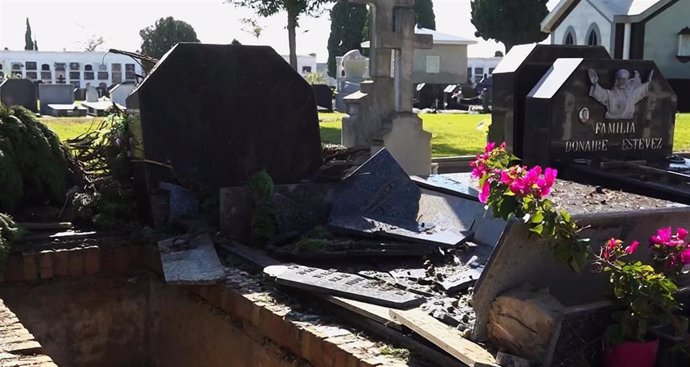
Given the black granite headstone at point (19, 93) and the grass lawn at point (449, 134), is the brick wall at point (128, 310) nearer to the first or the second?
the grass lawn at point (449, 134)

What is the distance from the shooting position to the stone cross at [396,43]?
10.5 meters

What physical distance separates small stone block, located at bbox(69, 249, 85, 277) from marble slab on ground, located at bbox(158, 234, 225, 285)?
56 centimetres

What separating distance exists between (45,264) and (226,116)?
1783 mm

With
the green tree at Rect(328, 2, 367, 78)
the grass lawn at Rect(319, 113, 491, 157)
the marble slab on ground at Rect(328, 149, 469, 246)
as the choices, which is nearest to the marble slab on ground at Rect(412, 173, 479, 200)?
the marble slab on ground at Rect(328, 149, 469, 246)

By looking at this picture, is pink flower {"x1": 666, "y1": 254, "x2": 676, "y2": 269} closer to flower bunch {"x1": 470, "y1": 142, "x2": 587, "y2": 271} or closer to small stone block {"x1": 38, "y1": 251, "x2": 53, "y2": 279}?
flower bunch {"x1": 470, "y1": 142, "x2": 587, "y2": 271}

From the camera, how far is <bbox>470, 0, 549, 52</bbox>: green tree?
4350 cm

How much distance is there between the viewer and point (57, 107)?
73.7ft

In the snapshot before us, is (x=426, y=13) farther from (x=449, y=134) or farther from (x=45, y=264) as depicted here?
(x=45, y=264)

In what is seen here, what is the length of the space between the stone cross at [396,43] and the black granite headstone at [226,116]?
4.27 meters

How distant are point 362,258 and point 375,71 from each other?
20.5ft

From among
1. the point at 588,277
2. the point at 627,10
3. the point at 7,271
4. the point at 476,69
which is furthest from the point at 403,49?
the point at 476,69

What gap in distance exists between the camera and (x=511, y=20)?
44.5 meters

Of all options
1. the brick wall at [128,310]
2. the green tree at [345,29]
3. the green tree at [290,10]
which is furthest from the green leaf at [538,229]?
the green tree at [345,29]

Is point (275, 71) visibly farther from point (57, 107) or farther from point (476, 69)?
point (476, 69)
